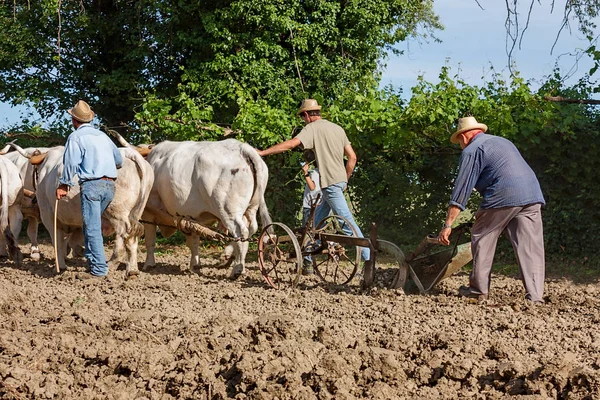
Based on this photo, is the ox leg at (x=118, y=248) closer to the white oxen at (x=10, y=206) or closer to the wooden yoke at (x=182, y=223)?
the wooden yoke at (x=182, y=223)

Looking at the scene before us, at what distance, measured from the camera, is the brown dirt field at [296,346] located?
522cm

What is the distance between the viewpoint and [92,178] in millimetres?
9492

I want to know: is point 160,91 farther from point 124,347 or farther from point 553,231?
point 124,347

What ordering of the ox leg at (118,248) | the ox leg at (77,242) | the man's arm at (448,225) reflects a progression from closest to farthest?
the man's arm at (448,225) → the ox leg at (118,248) → the ox leg at (77,242)

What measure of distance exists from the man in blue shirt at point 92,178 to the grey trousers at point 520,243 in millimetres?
4493

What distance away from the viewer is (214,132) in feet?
47.6

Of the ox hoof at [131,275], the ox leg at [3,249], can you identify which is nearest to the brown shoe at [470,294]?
the ox hoof at [131,275]

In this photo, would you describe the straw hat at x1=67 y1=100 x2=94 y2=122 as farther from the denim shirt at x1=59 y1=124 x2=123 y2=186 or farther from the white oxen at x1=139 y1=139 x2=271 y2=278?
the white oxen at x1=139 y1=139 x2=271 y2=278

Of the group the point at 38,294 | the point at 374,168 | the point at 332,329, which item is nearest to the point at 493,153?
the point at 332,329

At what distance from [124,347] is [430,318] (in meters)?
2.64

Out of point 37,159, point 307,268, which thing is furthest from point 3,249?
point 307,268

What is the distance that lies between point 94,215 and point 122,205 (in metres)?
0.56

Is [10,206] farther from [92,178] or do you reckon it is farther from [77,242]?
[92,178]

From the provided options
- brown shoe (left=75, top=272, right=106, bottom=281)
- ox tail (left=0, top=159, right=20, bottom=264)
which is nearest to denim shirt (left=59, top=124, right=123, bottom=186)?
brown shoe (left=75, top=272, right=106, bottom=281)
